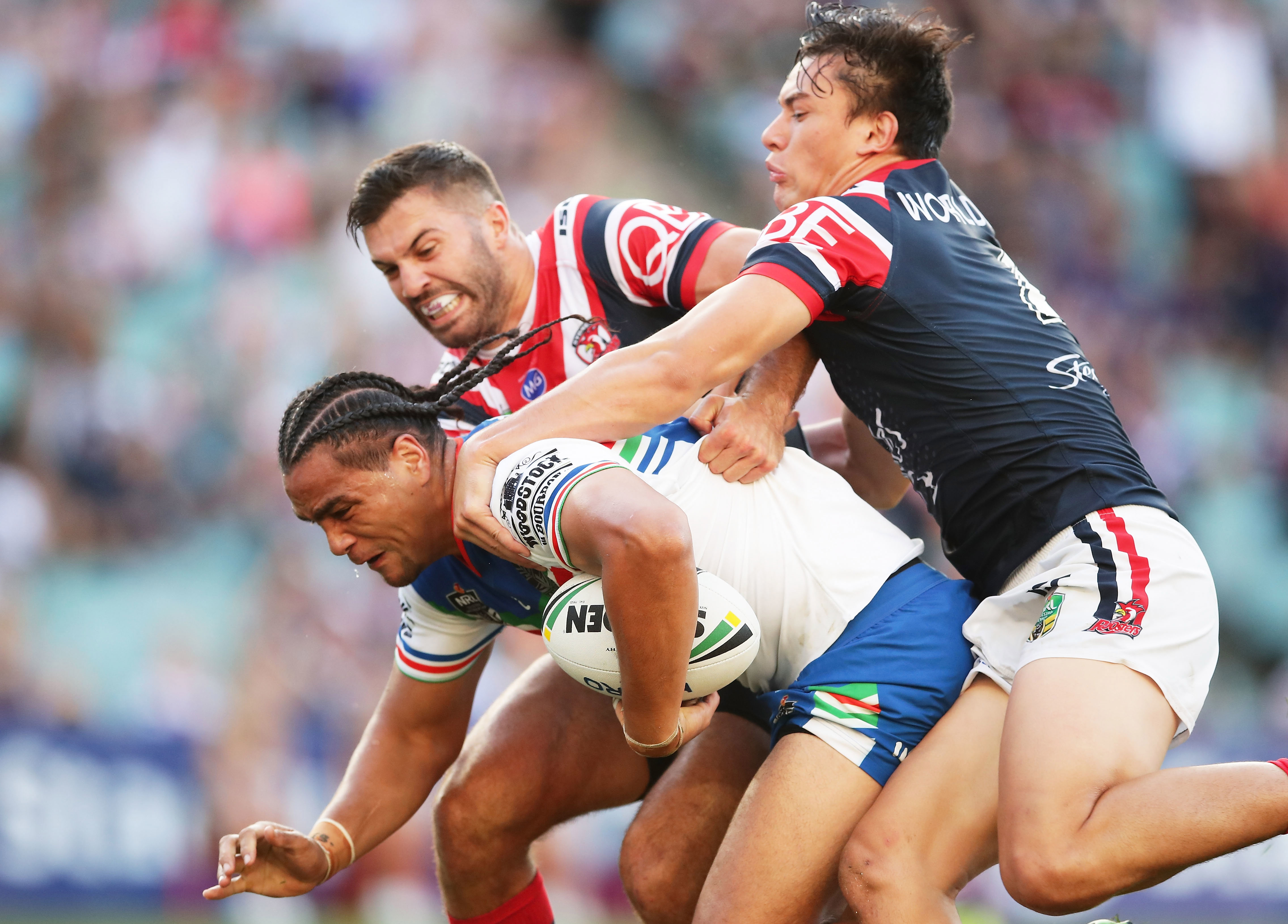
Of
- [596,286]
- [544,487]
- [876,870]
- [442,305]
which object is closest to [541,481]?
[544,487]

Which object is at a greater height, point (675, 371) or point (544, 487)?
point (675, 371)

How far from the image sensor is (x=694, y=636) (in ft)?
10.6

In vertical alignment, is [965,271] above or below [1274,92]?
below

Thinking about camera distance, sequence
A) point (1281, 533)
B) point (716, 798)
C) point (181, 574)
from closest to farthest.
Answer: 1. point (716, 798)
2. point (181, 574)
3. point (1281, 533)

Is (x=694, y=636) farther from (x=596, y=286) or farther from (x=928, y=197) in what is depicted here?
(x=596, y=286)

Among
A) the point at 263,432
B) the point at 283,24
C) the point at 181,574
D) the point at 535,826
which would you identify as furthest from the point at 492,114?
the point at 535,826

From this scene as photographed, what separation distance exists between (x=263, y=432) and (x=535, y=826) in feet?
21.5

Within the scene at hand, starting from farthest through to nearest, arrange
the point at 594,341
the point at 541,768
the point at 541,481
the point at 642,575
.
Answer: the point at 594,341 < the point at 541,768 < the point at 541,481 < the point at 642,575

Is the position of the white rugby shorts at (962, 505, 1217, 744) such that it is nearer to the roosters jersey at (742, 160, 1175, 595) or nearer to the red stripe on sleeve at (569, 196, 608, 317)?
the roosters jersey at (742, 160, 1175, 595)

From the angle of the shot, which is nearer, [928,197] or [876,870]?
[876,870]

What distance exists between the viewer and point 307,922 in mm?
8344

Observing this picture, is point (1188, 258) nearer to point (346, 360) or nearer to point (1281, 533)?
point (1281, 533)

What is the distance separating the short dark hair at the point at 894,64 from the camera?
396cm

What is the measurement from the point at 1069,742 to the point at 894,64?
2.01m
